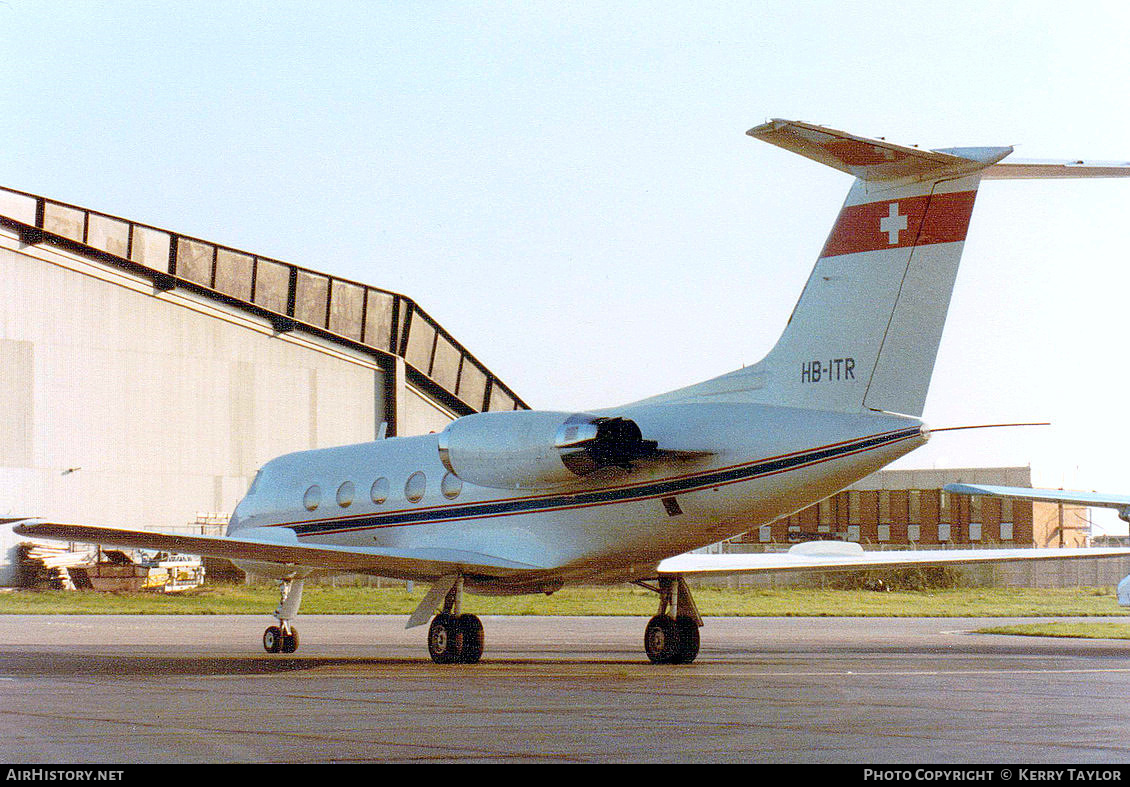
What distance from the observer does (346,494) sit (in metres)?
20.7

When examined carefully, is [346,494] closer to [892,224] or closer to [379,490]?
[379,490]

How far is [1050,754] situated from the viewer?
7863mm

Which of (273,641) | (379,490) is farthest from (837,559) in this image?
(273,641)

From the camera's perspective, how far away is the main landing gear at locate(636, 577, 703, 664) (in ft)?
59.3

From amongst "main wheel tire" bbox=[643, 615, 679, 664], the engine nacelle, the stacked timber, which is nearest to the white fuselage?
the engine nacelle

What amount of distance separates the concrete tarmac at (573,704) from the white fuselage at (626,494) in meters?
1.58

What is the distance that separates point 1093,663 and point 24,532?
13.0 m

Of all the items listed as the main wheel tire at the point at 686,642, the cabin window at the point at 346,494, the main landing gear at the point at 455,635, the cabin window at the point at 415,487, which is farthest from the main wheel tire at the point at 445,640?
the cabin window at the point at 346,494

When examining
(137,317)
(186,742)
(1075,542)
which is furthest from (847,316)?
(1075,542)

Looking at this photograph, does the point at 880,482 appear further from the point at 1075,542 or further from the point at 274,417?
the point at 274,417

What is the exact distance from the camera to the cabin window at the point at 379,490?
65.4 ft

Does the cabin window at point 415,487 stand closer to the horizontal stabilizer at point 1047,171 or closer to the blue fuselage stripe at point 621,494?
the blue fuselage stripe at point 621,494

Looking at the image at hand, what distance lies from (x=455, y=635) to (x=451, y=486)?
2206mm

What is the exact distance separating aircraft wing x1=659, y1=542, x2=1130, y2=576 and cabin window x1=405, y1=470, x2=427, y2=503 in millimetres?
3614
